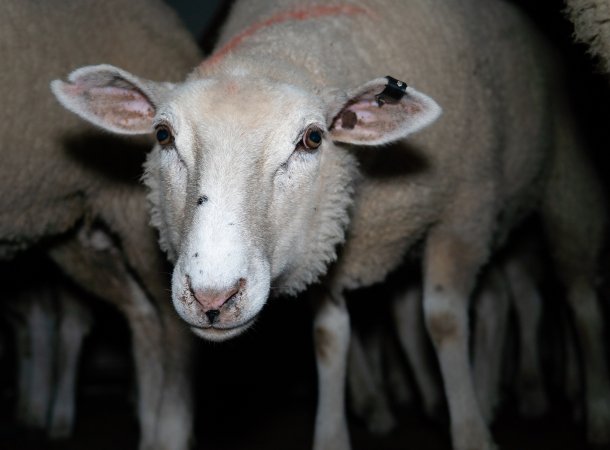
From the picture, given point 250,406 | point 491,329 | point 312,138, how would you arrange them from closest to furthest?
point 312,138, point 491,329, point 250,406

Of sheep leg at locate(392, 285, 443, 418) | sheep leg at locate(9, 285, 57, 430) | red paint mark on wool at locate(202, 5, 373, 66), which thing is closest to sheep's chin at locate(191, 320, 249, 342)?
red paint mark on wool at locate(202, 5, 373, 66)

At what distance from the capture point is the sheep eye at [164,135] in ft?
10.5

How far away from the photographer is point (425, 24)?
4.05m

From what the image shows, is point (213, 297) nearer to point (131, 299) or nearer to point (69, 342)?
point (131, 299)

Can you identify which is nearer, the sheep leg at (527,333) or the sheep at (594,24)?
the sheep at (594,24)

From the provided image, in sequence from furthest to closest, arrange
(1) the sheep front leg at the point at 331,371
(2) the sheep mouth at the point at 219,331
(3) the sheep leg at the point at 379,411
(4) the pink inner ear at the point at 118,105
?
(3) the sheep leg at the point at 379,411 → (1) the sheep front leg at the point at 331,371 → (4) the pink inner ear at the point at 118,105 → (2) the sheep mouth at the point at 219,331

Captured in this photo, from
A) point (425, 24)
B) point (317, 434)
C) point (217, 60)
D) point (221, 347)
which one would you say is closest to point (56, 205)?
point (217, 60)

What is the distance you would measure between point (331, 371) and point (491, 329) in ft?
5.65

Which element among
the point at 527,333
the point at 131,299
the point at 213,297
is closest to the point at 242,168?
the point at 213,297

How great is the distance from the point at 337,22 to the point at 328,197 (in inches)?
31.5

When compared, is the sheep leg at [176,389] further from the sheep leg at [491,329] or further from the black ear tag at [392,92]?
the sheep leg at [491,329]

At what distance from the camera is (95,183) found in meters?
4.30

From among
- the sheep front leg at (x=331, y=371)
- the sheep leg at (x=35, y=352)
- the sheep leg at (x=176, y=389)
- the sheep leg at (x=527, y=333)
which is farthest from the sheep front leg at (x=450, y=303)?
the sheep leg at (x=35, y=352)

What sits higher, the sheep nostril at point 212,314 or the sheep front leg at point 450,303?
the sheep nostril at point 212,314
